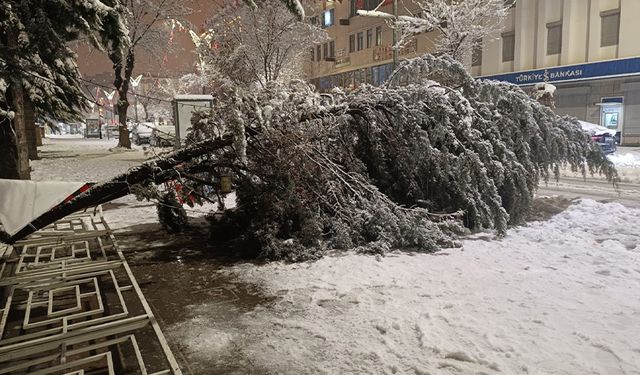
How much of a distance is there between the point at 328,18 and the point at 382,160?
135 feet

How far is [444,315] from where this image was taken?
440 centimetres

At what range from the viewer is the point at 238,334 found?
4258mm

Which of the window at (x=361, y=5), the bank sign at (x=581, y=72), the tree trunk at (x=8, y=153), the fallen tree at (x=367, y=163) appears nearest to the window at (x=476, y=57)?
the bank sign at (x=581, y=72)

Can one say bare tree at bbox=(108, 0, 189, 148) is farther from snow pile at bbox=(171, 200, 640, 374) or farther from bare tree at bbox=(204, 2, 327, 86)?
snow pile at bbox=(171, 200, 640, 374)

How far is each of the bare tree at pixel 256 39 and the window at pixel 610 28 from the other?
16342 mm

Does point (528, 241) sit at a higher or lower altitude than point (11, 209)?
lower

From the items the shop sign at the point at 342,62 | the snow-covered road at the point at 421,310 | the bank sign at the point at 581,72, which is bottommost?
the snow-covered road at the point at 421,310

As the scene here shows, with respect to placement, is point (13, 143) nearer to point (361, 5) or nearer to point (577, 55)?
point (577, 55)

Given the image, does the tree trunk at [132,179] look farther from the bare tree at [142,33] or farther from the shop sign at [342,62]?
the shop sign at [342,62]

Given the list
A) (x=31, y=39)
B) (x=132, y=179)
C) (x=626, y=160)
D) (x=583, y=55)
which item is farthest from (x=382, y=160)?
(x=583, y=55)

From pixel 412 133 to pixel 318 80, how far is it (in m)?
42.7

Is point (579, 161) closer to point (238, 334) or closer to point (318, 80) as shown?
point (238, 334)

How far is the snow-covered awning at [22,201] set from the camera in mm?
5434

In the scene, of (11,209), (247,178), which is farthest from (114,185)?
(247,178)
